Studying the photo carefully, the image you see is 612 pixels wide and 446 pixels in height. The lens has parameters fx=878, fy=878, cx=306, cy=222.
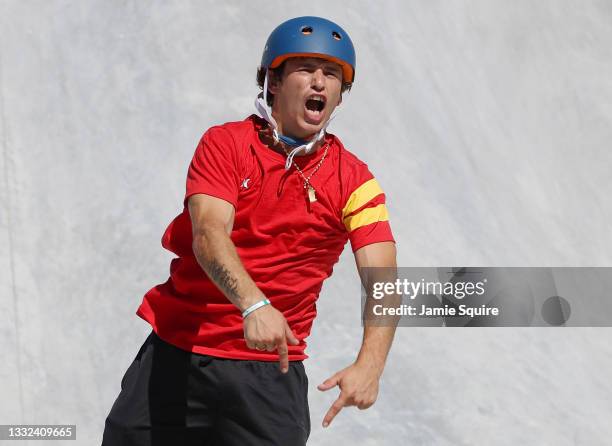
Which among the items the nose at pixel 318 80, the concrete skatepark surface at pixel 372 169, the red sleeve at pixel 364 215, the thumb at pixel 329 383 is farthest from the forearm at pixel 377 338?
the concrete skatepark surface at pixel 372 169

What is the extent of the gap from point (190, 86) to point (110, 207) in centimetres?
165

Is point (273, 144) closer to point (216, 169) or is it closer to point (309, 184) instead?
point (309, 184)

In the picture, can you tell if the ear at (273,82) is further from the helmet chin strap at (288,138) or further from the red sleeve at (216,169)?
the red sleeve at (216,169)

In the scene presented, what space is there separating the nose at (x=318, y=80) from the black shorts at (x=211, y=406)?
1.15m

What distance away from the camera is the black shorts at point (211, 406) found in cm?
353

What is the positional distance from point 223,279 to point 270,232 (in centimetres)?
54

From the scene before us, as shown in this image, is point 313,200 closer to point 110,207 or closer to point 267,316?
point 267,316

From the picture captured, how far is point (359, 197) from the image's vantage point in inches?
140

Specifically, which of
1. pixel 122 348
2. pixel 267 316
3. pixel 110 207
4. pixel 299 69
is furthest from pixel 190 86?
pixel 267 316

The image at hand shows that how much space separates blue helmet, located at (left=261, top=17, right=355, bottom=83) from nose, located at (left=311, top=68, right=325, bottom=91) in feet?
0.22

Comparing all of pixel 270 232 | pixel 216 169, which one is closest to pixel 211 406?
pixel 270 232

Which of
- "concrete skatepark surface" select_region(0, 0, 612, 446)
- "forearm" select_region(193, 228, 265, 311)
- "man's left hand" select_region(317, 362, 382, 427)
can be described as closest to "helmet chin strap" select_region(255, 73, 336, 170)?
"forearm" select_region(193, 228, 265, 311)

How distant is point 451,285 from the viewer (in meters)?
A: 6.90

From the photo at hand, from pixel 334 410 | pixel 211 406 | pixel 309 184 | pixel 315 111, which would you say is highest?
pixel 315 111
